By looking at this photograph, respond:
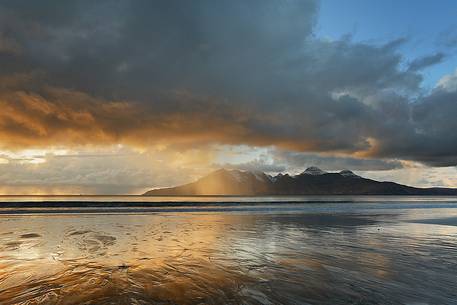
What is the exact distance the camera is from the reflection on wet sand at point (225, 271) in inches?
309

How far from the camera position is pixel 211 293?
8.16 m

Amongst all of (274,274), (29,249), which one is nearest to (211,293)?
(274,274)

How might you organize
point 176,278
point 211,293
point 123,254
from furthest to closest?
point 123,254 → point 176,278 → point 211,293

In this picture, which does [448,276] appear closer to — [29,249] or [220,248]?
[220,248]

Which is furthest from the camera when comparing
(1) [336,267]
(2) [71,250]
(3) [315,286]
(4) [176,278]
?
(2) [71,250]

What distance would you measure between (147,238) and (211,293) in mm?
10974

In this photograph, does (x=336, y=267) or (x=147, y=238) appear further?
(x=147, y=238)

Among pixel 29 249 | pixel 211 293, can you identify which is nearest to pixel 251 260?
pixel 211 293

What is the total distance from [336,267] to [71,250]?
1161 centimetres

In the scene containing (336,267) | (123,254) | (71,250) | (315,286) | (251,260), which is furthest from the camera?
(71,250)

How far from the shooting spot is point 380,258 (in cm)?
1285

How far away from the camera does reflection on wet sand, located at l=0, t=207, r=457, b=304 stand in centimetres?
784

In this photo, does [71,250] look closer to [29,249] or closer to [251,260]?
[29,249]

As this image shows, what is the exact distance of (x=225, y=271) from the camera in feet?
34.6
